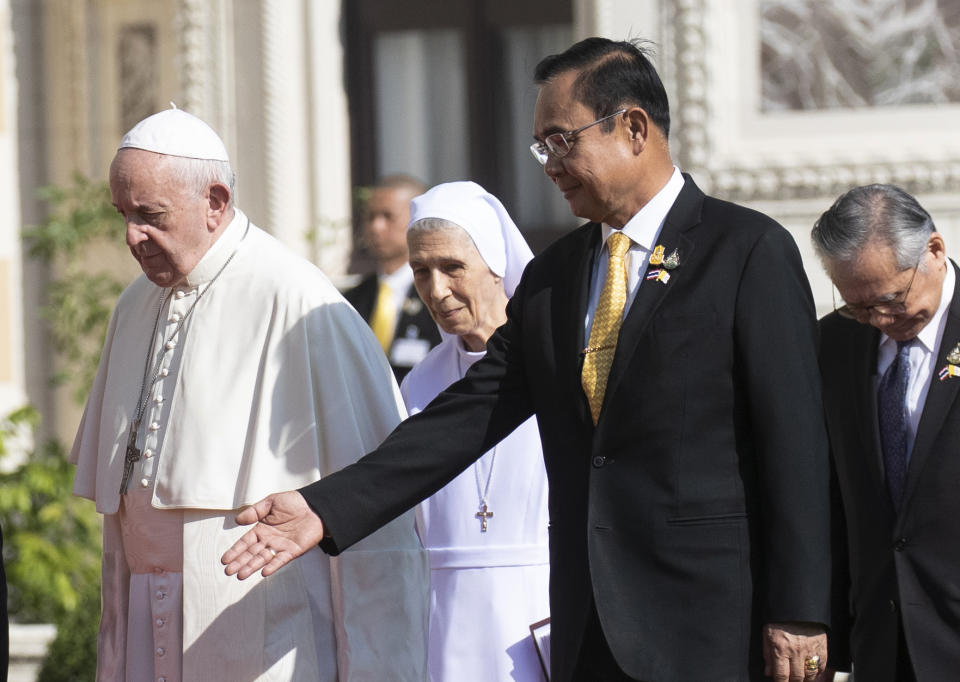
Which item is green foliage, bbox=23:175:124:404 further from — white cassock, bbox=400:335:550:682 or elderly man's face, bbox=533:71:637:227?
elderly man's face, bbox=533:71:637:227

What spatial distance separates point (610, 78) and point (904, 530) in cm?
119

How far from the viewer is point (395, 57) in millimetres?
9344

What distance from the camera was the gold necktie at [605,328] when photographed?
320 centimetres

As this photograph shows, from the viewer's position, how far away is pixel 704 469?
3.08 metres

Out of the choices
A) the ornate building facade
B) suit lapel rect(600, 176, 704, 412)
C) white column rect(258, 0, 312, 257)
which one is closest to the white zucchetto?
suit lapel rect(600, 176, 704, 412)

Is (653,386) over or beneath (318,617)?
over

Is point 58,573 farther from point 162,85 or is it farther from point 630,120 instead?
point 630,120

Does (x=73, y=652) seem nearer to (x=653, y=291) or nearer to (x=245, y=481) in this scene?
(x=245, y=481)

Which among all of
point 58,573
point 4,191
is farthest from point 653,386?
point 4,191

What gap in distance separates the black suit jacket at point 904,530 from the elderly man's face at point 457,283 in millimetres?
1038

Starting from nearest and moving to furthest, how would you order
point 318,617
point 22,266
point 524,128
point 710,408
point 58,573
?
point 710,408 → point 318,617 → point 58,573 → point 524,128 → point 22,266

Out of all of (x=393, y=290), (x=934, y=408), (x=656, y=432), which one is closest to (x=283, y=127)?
(x=393, y=290)

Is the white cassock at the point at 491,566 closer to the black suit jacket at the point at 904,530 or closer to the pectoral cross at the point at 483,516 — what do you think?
the pectoral cross at the point at 483,516

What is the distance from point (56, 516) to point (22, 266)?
277 cm
